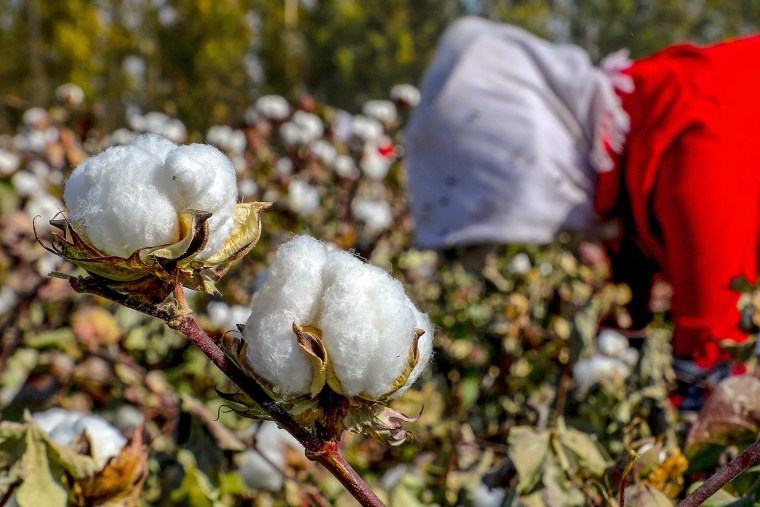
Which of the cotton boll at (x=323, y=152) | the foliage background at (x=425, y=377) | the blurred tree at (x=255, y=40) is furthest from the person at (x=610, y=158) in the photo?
the blurred tree at (x=255, y=40)

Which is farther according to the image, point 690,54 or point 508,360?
point 690,54

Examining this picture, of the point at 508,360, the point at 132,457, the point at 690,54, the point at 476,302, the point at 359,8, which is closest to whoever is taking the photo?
the point at 132,457

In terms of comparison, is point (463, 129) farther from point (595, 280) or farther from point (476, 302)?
point (595, 280)

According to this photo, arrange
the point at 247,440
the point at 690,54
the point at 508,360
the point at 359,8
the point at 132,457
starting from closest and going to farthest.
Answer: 1. the point at 132,457
2. the point at 247,440
3. the point at 508,360
4. the point at 690,54
5. the point at 359,8

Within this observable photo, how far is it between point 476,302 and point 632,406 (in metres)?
0.84

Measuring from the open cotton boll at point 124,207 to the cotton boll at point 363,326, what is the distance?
84mm

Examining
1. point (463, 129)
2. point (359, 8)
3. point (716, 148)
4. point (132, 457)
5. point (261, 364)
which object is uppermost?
point (261, 364)

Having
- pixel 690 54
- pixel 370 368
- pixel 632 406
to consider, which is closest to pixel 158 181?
pixel 370 368

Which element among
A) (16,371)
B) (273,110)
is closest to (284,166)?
(273,110)

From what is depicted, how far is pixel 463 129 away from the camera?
61.6 inches

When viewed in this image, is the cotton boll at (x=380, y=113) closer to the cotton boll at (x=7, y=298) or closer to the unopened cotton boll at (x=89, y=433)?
the cotton boll at (x=7, y=298)

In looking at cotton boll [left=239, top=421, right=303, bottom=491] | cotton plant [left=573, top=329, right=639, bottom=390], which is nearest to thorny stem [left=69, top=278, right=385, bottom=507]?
cotton boll [left=239, top=421, right=303, bottom=491]

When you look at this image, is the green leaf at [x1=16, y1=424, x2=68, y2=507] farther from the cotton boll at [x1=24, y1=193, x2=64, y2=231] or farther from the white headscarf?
the cotton boll at [x1=24, y1=193, x2=64, y2=231]

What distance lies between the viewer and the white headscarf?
5.09ft
